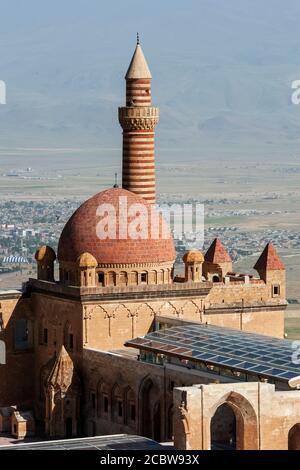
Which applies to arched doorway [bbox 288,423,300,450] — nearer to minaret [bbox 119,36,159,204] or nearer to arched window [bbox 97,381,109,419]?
arched window [bbox 97,381,109,419]

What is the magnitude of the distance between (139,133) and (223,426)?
59.6ft

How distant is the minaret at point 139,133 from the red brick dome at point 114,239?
13.0 ft

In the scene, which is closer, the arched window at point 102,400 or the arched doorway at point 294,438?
the arched doorway at point 294,438

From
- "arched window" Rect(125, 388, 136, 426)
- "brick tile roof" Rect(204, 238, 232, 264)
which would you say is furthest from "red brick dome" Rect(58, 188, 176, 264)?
"brick tile roof" Rect(204, 238, 232, 264)

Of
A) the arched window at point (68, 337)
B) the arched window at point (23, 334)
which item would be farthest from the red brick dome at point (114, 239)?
the arched window at point (23, 334)

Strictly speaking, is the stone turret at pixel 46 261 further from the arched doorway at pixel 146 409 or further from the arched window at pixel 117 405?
the arched doorway at pixel 146 409

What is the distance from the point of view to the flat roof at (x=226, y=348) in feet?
181

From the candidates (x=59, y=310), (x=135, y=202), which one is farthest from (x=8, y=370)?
(x=135, y=202)

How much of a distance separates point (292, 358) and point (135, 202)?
1278 centimetres

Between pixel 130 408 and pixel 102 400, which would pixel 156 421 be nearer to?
pixel 130 408

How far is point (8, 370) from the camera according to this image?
69.1 m

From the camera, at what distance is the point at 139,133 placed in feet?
233

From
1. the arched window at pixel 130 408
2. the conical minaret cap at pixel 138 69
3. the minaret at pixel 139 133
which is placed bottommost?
the arched window at pixel 130 408
